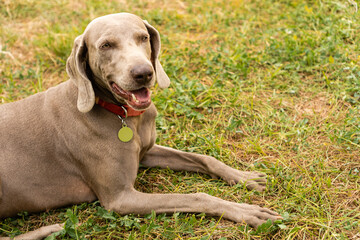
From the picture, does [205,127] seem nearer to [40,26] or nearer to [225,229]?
[225,229]

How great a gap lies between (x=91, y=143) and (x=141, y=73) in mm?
791

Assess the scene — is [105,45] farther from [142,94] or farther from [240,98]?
[240,98]

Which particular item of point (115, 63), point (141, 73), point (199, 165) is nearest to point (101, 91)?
point (115, 63)

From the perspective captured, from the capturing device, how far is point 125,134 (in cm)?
332

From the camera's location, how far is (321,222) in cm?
306

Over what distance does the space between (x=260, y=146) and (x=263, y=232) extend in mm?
1172

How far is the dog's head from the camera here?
3.02m

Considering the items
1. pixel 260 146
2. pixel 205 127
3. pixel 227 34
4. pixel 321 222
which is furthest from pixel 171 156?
pixel 227 34

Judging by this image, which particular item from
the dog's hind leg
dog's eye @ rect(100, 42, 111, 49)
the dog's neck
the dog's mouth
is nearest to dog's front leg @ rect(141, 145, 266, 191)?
the dog's neck

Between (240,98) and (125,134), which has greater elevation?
(125,134)

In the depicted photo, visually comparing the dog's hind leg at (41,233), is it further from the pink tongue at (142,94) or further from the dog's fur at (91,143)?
the pink tongue at (142,94)

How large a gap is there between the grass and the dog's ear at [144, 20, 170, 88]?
2.88 ft

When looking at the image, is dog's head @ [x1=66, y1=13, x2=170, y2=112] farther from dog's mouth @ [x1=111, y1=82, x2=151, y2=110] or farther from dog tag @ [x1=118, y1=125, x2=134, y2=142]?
dog tag @ [x1=118, y1=125, x2=134, y2=142]

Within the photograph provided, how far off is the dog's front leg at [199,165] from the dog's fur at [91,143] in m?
0.02
